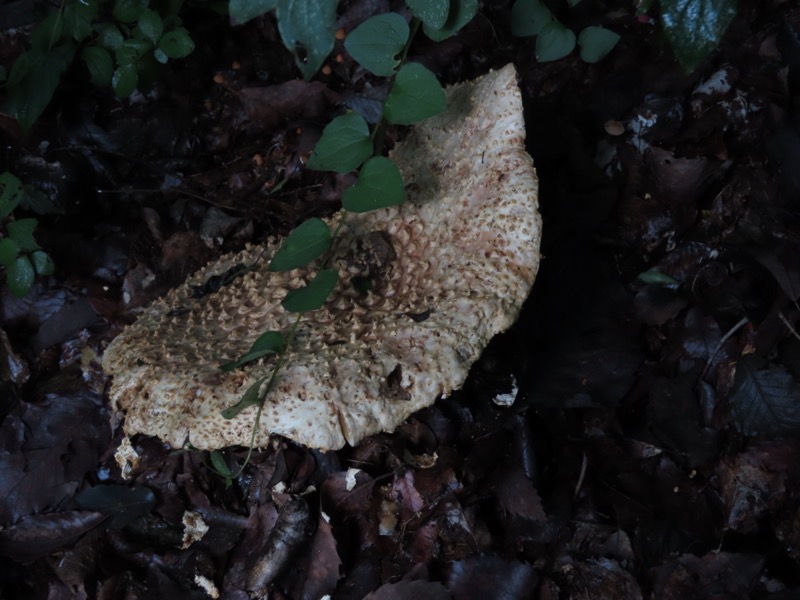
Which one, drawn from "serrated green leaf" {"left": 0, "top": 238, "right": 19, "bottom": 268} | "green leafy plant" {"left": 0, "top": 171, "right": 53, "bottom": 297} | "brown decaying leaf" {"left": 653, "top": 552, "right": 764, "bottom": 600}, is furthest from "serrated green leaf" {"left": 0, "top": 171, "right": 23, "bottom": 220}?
"brown decaying leaf" {"left": 653, "top": 552, "right": 764, "bottom": 600}

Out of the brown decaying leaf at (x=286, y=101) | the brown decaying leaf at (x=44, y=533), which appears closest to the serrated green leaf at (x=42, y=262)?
the brown decaying leaf at (x=44, y=533)

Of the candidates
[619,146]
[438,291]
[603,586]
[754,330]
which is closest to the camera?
[438,291]

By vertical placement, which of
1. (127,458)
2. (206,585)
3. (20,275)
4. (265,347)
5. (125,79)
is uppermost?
(125,79)

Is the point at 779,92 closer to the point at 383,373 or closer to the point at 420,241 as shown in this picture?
the point at 420,241

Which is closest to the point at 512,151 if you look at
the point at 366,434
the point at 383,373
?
the point at 383,373

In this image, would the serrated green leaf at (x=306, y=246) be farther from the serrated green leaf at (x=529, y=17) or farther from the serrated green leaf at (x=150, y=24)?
the serrated green leaf at (x=150, y=24)

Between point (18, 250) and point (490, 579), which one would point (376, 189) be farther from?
point (18, 250)

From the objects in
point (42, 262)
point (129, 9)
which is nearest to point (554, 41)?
point (129, 9)
